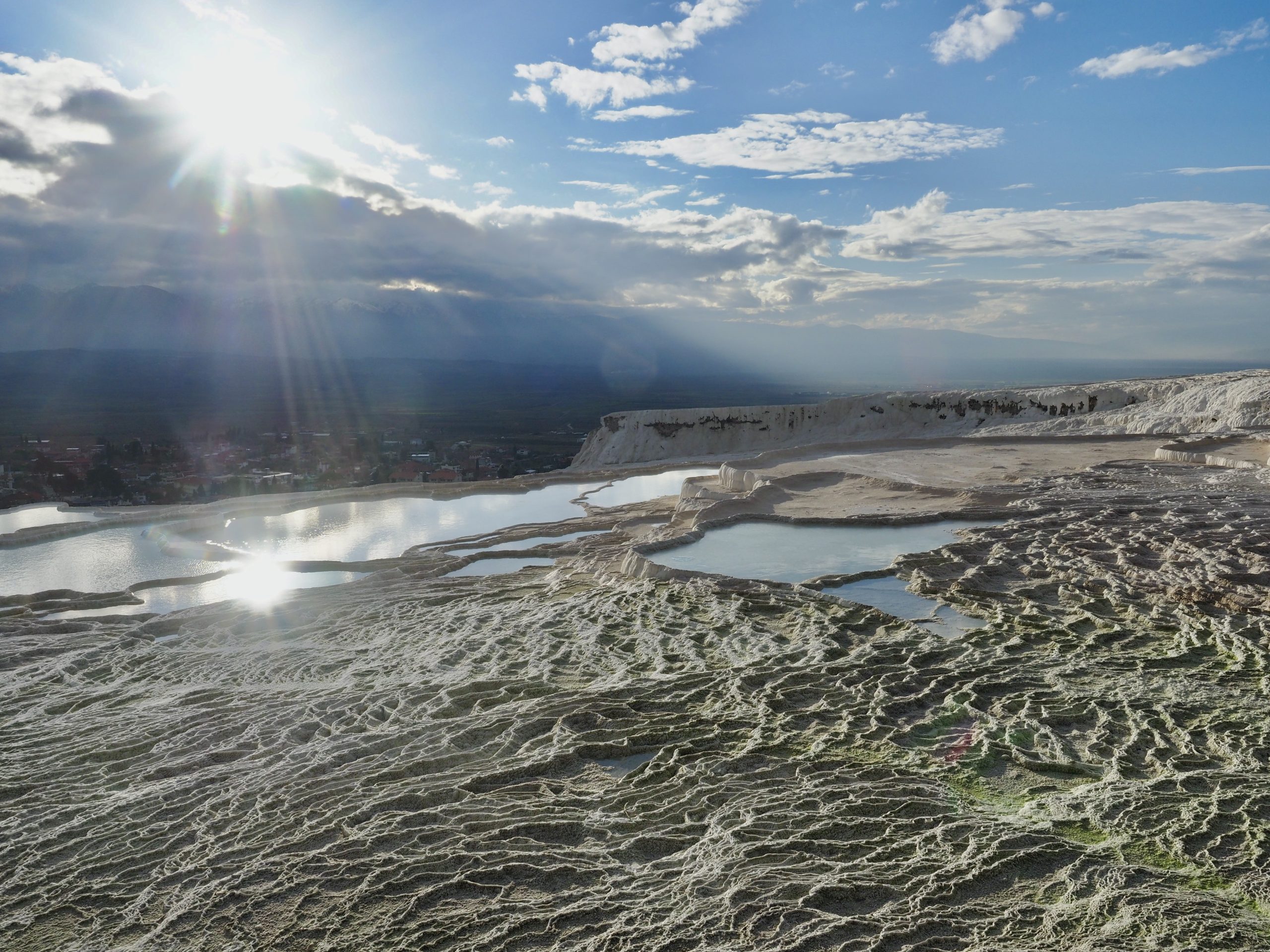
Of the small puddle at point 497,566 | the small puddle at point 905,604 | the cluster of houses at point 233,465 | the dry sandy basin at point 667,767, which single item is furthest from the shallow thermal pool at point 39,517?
the small puddle at point 905,604

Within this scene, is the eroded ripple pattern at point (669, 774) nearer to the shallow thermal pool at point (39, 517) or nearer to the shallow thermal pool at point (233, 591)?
the shallow thermal pool at point (233, 591)

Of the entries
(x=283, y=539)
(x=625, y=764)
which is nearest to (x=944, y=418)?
(x=283, y=539)

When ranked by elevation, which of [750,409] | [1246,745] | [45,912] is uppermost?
[750,409]

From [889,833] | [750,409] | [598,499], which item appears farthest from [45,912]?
[750,409]

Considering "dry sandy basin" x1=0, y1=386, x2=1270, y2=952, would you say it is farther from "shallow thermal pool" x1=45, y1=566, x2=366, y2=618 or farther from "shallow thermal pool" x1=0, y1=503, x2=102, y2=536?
"shallow thermal pool" x1=0, y1=503, x2=102, y2=536

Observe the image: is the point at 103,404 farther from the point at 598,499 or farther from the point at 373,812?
the point at 373,812
